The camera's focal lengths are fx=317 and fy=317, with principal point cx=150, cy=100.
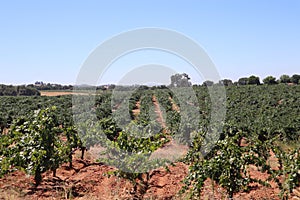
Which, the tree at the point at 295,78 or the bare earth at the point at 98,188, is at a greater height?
the tree at the point at 295,78

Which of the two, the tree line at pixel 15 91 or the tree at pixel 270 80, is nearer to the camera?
the tree line at pixel 15 91

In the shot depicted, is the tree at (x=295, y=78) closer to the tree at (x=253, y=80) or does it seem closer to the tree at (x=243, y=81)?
the tree at (x=253, y=80)

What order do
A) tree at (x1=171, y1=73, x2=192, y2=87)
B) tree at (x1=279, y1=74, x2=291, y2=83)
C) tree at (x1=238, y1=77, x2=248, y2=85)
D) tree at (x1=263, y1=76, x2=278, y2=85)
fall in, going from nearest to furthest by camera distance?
tree at (x1=171, y1=73, x2=192, y2=87)
tree at (x1=263, y1=76, x2=278, y2=85)
tree at (x1=279, y1=74, x2=291, y2=83)
tree at (x1=238, y1=77, x2=248, y2=85)

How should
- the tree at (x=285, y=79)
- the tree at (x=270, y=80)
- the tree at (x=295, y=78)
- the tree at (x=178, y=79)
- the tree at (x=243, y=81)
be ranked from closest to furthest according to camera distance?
1. the tree at (x=178, y=79)
2. the tree at (x=295, y=78)
3. the tree at (x=270, y=80)
4. the tree at (x=285, y=79)
5. the tree at (x=243, y=81)

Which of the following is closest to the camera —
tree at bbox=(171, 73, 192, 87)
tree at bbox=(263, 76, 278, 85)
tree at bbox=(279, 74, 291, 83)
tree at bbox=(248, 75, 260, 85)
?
tree at bbox=(171, 73, 192, 87)

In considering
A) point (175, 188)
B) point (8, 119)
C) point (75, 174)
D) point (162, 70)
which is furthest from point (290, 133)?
point (8, 119)

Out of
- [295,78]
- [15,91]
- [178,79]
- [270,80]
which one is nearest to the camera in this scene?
[178,79]

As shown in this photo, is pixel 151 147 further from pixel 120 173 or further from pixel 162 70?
pixel 162 70

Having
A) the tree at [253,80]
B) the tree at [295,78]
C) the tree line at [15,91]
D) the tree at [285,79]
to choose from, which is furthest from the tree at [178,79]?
the tree at [285,79]

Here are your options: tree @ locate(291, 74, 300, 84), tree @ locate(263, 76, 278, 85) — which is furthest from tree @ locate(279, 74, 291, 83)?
tree @ locate(263, 76, 278, 85)

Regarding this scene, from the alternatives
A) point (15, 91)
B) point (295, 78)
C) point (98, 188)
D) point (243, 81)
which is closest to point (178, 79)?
point (98, 188)

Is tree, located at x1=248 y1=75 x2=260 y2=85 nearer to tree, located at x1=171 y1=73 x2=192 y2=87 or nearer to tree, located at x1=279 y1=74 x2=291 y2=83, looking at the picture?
tree, located at x1=279 y1=74 x2=291 y2=83

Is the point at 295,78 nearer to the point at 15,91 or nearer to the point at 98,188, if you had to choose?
the point at 15,91

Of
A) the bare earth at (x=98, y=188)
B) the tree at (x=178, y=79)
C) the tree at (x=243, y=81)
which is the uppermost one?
the tree at (x=243, y=81)
